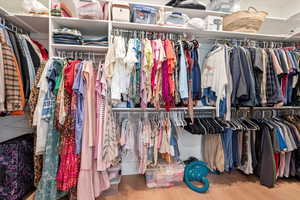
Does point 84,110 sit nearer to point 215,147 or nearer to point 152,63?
point 152,63

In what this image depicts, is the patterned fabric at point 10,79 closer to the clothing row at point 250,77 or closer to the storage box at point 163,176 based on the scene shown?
the storage box at point 163,176

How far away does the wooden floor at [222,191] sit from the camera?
1481 mm

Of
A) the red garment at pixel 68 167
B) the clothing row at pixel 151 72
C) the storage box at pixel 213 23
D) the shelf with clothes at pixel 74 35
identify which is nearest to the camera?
the red garment at pixel 68 167

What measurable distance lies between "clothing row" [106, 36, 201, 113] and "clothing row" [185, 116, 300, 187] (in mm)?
523

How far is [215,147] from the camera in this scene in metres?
1.74

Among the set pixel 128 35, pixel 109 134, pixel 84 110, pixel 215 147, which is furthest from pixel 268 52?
pixel 84 110

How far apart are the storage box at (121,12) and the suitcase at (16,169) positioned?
1573mm

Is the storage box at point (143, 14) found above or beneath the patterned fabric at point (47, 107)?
above

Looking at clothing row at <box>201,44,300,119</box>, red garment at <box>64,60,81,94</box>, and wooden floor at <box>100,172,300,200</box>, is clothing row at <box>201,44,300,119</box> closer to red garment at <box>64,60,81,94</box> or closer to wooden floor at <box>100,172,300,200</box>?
wooden floor at <box>100,172,300,200</box>

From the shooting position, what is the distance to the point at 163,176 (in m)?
1.61

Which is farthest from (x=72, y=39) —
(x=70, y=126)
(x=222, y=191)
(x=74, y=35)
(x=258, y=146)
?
(x=258, y=146)

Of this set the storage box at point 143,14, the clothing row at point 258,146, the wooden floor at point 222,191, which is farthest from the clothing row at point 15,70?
the clothing row at point 258,146

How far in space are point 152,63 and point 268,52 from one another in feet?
4.45

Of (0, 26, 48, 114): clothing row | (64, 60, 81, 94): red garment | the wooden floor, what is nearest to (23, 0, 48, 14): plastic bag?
(0, 26, 48, 114): clothing row
